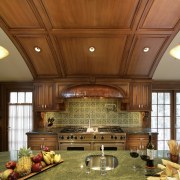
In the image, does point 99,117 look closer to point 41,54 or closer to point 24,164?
point 41,54

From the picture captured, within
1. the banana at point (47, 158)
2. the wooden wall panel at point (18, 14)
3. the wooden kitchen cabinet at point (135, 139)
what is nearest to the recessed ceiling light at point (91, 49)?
the wooden wall panel at point (18, 14)

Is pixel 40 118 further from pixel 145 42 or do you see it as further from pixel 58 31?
pixel 145 42

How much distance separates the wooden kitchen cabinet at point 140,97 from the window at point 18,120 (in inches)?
107

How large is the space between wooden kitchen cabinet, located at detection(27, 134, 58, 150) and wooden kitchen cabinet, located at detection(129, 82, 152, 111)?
201 cm

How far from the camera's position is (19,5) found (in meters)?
2.93

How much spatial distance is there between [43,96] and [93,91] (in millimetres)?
1301

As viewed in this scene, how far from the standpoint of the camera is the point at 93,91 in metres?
4.64

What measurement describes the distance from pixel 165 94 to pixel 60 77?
113 inches

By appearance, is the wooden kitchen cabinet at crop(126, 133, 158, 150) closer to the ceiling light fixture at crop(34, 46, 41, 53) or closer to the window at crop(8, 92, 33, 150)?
the window at crop(8, 92, 33, 150)

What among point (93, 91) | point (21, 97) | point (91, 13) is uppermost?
point (91, 13)

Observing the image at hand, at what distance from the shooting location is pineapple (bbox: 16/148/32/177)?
6.20ft

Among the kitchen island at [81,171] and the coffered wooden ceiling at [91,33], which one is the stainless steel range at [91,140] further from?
the kitchen island at [81,171]

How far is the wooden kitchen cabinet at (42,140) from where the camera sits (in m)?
4.63

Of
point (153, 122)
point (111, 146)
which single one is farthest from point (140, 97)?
point (111, 146)
